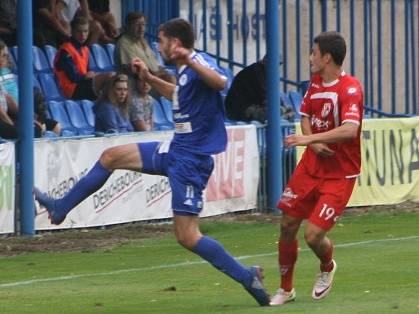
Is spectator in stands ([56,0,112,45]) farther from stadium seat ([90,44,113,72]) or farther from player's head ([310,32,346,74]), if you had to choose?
player's head ([310,32,346,74])

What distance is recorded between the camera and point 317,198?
985 cm

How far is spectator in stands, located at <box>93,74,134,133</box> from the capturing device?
16.7 m

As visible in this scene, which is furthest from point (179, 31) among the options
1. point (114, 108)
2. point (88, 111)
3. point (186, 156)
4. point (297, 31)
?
point (297, 31)

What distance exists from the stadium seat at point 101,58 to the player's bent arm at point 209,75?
9.91 metres

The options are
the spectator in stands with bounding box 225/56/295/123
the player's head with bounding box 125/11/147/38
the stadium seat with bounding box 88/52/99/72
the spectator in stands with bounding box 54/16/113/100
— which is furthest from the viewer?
the player's head with bounding box 125/11/147/38

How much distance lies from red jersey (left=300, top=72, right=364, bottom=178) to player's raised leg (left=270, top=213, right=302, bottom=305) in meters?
0.37

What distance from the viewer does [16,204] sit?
50.2 ft

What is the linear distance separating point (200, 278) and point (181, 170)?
261cm

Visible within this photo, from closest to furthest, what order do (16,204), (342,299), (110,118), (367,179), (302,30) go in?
(342,299) → (16,204) → (110,118) → (367,179) → (302,30)

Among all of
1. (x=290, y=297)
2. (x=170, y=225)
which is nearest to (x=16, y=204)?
(x=170, y=225)

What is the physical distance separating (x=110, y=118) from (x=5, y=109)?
1.41m

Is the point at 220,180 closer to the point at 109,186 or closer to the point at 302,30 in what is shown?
the point at 109,186

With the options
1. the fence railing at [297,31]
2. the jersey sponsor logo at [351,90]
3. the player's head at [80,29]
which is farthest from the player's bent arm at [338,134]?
the fence railing at [297,31]

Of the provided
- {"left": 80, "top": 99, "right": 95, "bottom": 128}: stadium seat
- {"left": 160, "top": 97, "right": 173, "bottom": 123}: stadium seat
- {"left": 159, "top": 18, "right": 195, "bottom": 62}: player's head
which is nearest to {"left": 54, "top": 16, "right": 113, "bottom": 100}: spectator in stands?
{"left": 80, "top": 99, "right": 95, "bottom": 128}: stadium seat
